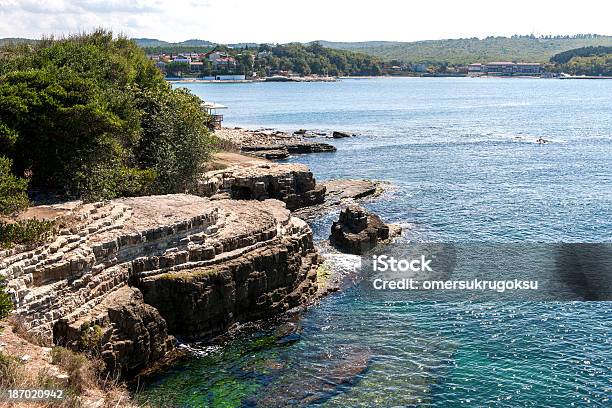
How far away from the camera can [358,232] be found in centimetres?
4553

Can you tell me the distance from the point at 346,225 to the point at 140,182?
14.2 metres

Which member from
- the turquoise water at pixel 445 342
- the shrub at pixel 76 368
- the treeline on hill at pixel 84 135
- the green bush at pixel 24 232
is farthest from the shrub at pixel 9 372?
the treeline on hill at pixel 84 135

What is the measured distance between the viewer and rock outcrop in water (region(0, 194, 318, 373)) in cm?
2536

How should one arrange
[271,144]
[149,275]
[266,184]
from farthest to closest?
[271,144] < [266,184] < [149,275]

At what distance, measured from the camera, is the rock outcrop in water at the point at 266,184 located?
51625mm

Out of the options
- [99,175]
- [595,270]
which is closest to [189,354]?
[99,175]

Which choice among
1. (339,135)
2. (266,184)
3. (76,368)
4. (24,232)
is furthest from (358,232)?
(339,135)

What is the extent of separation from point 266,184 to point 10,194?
27932 mm

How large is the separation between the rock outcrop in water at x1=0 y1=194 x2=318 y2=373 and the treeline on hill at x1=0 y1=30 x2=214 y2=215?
12.0ft

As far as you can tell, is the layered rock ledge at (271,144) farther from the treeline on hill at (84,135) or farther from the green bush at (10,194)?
the green bush at (10,194)

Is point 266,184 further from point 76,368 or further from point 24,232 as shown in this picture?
point 76,368

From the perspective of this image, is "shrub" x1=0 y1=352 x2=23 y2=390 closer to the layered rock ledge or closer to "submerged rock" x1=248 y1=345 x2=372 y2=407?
"submerged rock" x1=248 y1=345 x2=372 y2=407

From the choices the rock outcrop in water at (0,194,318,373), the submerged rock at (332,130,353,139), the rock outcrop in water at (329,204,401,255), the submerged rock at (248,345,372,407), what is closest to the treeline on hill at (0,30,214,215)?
the rock outcrop in water at (0,194,318,373)

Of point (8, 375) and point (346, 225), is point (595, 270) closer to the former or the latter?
point (346, 225)
